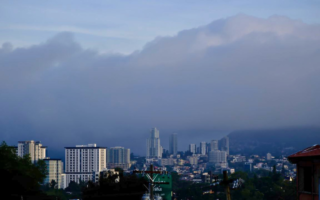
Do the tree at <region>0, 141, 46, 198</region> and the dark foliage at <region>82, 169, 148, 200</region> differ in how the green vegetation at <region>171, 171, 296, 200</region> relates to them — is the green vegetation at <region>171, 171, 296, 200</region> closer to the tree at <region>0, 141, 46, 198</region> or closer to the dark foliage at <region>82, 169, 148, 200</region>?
the dark foliage at <region>82, 169, 148, 200</region>

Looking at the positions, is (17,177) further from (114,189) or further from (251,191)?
(251,191)

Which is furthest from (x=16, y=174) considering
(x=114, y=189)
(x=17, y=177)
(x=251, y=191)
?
(x=251, y=191)

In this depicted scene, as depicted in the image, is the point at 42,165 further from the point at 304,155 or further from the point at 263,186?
the point at 304,155

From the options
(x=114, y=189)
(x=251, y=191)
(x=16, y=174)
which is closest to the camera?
(x=16, y=174)

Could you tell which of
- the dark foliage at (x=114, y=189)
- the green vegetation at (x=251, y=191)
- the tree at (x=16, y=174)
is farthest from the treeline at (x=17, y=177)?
the green vegetation at (x=251, y=191)

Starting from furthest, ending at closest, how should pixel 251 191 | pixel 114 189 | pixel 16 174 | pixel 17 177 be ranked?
pixel 251 191
pixel 114 189
pixel 16 174
pixel 17 177

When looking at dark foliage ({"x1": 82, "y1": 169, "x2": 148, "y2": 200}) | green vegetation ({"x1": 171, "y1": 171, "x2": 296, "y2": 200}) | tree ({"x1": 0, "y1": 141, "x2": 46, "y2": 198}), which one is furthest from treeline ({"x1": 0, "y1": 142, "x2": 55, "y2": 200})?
green vegetation ({"x1": 171, "y1": 171, "x2": 296, "y2": 200})

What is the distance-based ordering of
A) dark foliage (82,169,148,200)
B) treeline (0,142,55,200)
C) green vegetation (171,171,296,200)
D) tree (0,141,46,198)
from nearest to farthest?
treeline (0,142,55,200) < tree (0,141,46,198) < dark foliage (82,169,148,200) < green vegetation (171,171,296,200)

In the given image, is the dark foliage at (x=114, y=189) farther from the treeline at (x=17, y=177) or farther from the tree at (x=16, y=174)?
the tree at (x=16, y=174)

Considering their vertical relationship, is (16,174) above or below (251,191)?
above

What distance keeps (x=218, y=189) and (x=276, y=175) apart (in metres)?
17.6

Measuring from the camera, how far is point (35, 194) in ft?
159

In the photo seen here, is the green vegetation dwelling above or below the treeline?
below

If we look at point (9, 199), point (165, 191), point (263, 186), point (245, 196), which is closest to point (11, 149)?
point (9, 199)
